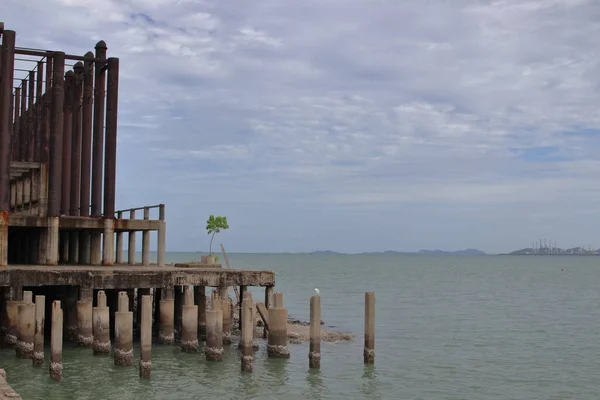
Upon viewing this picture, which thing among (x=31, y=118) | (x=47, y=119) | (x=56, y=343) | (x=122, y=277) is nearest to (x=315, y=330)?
(x=122, y=277)

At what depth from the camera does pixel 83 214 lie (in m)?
39.4

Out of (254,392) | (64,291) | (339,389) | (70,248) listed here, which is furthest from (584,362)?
(70,248)

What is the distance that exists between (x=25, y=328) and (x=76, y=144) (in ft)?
57.3

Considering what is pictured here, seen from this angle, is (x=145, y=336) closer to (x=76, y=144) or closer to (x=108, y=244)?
(x=108, y=244)

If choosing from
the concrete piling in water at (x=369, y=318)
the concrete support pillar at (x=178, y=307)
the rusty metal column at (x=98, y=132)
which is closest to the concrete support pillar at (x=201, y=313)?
the concrete support pillar at (x=178, y=307)

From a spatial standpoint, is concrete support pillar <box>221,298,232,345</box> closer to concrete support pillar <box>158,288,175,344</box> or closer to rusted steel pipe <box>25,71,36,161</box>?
concrete support pillar <box>158,288,175,344</box>

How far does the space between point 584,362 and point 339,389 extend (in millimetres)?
15334

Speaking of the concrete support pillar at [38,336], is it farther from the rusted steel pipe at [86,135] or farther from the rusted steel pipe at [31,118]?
the rusted steel pipe at [31,118]

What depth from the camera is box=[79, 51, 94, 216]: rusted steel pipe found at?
131 feet

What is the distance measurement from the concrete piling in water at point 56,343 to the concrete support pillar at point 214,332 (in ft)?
17.1

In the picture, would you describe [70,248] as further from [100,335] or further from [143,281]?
[100,335]

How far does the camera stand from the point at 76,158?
40.8m

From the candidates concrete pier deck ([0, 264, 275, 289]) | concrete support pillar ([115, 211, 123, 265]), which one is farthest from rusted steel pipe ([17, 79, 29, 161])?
concrete pier deck ([0, 264, 275, 289])

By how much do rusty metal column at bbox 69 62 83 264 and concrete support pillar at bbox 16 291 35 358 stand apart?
1365 centimetres
